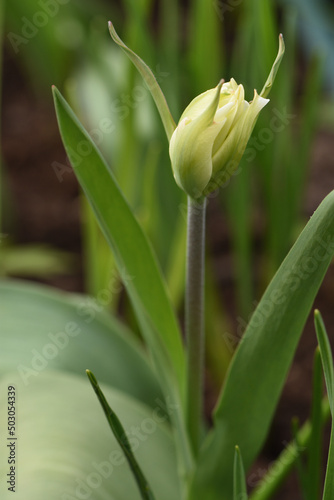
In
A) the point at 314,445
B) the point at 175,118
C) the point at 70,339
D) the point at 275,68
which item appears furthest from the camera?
the point at 175,118

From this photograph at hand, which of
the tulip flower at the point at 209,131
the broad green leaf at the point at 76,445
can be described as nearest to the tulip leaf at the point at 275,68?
the tulip flower at the point at 209,131

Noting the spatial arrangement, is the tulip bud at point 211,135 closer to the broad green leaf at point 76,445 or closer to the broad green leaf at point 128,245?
the broad green leaf at point 128,245

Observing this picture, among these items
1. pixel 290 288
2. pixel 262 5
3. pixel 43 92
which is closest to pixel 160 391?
pixel 290 288

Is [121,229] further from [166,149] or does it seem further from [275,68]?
[166,149]

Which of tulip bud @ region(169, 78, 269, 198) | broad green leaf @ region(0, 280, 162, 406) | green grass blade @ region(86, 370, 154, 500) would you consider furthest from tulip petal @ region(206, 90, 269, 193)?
broad green leaf @ region(0, 280, 162, 406)

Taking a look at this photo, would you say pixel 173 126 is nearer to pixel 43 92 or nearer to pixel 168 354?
pixel 168 354

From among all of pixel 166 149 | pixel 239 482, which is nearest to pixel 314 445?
pixel 239 482

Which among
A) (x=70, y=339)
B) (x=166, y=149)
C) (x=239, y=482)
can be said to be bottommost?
(x=239, y=482)
